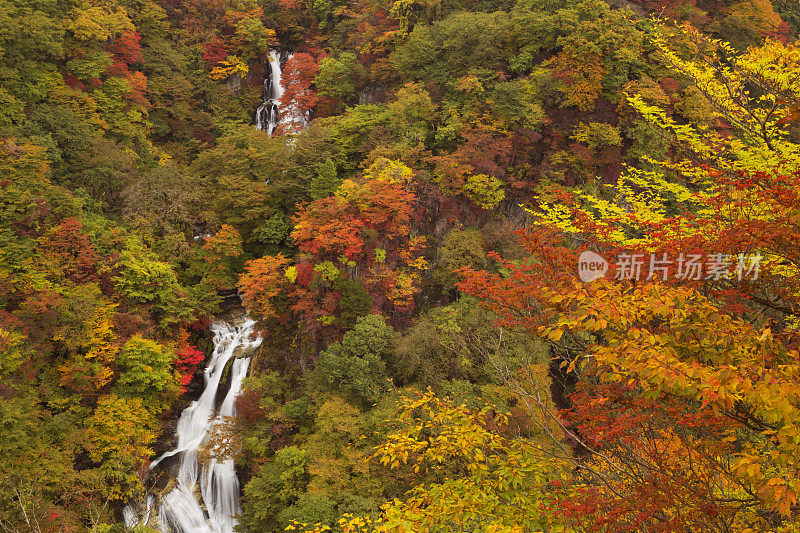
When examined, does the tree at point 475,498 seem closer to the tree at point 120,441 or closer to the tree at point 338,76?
the tree at point 120,441

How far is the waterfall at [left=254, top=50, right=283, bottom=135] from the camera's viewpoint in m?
24.8

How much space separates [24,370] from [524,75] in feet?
66.7

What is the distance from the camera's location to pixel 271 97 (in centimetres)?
2620

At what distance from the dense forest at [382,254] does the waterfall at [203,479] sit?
22cm

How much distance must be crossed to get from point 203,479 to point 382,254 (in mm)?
8977

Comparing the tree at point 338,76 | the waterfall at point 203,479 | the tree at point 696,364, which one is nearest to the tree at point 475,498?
the tree at point 696,364

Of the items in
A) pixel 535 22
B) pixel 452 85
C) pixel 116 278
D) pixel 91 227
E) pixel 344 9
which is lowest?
pixel 116 278

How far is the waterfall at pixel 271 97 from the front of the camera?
24.8 metres

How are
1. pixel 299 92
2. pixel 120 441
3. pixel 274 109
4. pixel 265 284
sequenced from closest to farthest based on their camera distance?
pixel 120 441 → pixel 265 284 → pixel 299 92 → pixel 274 109

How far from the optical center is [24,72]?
629 inches

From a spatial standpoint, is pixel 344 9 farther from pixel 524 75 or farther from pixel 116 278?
pixel 116 278

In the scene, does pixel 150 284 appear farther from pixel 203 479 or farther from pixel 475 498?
pixel 475 498

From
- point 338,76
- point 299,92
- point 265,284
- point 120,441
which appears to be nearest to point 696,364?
point 265,284

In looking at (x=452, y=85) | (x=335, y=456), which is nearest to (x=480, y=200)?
(x=452, y=85)
